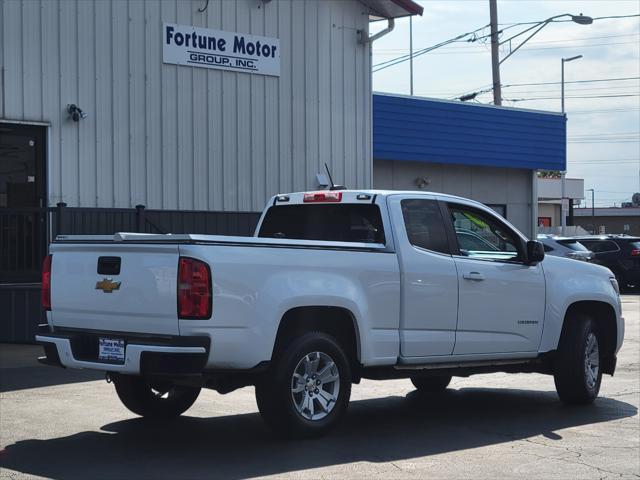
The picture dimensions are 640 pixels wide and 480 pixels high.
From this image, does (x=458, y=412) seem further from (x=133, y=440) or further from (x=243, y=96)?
(x=243, y=96)

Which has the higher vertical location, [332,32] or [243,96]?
[332,32]

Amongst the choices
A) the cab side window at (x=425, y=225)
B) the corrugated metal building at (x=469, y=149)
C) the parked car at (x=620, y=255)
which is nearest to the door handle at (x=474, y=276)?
the cab side window at (x=425, y=225)

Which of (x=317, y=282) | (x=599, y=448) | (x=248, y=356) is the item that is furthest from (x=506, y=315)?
(x=248, y=356)

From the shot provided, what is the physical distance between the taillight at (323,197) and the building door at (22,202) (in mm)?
6124

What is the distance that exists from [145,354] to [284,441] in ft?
4.56

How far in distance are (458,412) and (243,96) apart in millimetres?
9657

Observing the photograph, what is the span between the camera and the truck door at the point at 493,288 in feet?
30.1

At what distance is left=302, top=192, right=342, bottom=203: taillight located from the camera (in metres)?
9.36

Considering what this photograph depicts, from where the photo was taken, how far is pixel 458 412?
9797mm

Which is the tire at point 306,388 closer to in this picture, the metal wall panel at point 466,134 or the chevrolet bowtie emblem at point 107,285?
the chevrolet bowtie emblem at point 107,285

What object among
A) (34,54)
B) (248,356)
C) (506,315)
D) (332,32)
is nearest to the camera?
(248,356)

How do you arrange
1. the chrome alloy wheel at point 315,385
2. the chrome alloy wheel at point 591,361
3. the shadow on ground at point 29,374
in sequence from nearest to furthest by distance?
1. the chrome alloy wheel at point 315,385
2. the chrome alloy wheel at point 591,361
3. the shadow on ground at point 29,374

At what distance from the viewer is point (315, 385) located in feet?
26.4

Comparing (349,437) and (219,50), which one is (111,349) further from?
(219,50)
